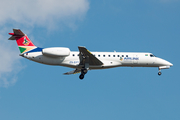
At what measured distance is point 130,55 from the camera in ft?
106

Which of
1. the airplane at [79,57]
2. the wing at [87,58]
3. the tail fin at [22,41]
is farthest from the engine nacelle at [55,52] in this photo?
the tail fin at [22,41]

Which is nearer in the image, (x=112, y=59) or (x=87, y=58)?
(x=87, y=58)

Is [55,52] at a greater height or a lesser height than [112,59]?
greater

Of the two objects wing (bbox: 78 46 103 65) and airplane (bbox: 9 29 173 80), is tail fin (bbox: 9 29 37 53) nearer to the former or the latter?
airplane (bbox: 9 29 173 80)

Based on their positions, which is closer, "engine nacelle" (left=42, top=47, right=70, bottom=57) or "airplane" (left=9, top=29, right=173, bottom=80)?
"engine nacelle" (left=42, top=47, right=70, bottom=57)

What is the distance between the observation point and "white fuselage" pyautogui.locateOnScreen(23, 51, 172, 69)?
98.8 feet

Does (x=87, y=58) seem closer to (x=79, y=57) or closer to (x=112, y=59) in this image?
(x=79, y=57)

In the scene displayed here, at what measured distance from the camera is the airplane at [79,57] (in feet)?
96.3

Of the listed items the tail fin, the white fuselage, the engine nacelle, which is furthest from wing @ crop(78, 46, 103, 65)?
the tail fin

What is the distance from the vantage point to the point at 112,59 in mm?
31516

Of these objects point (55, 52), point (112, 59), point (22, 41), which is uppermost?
point (22, 41)

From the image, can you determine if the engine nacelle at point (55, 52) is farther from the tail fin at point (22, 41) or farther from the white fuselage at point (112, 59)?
the tail fin at point (22, 41)

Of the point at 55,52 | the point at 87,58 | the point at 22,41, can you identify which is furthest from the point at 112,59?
the point at 22,41

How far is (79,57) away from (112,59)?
421cm
